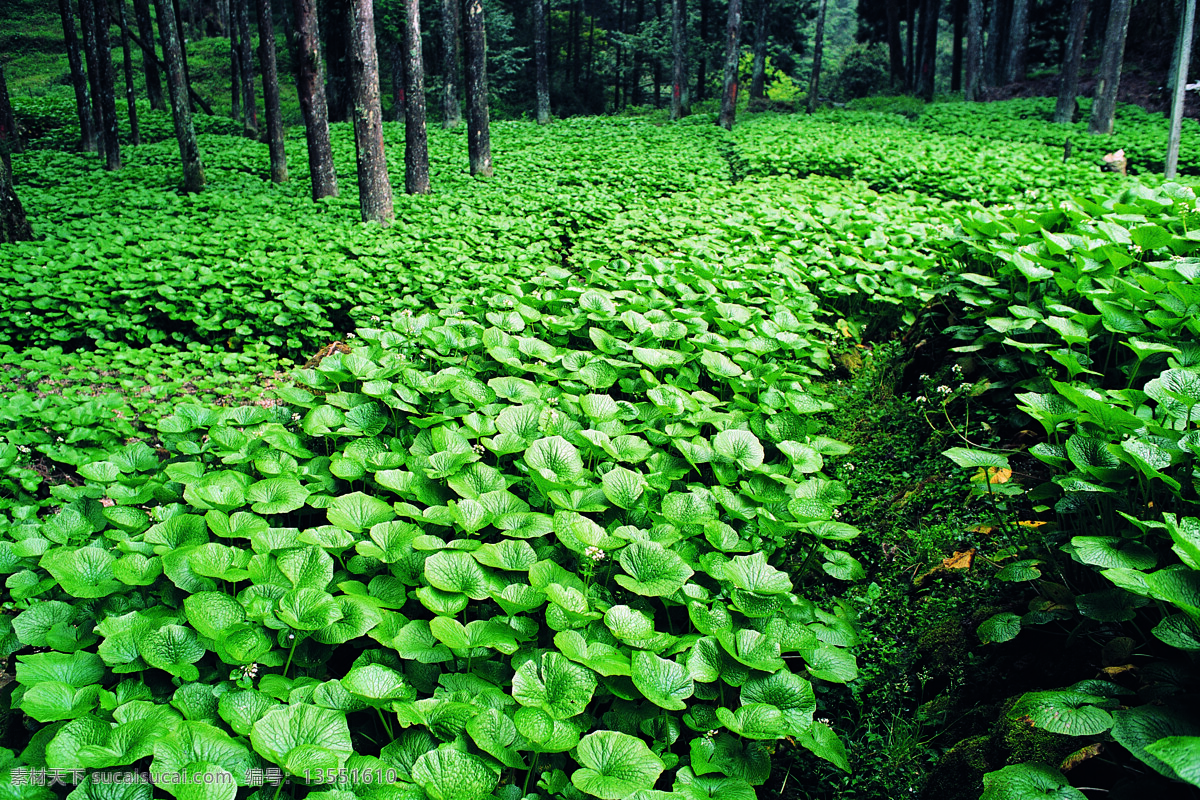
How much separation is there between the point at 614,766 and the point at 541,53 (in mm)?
21529

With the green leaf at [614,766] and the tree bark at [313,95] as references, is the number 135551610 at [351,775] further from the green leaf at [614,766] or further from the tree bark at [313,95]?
the tree bark at [313,95]

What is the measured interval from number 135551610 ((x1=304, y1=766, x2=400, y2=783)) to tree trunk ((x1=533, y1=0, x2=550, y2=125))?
20.4 m

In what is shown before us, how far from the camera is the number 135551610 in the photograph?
1319 millimetres

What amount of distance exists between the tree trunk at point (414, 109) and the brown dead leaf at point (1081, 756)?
9756 mm

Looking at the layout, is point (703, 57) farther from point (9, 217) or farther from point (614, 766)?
point (614, 766)

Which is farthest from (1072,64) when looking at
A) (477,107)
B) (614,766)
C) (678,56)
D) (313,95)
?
(614,766)

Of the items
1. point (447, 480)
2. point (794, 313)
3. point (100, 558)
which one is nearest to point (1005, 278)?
point (794, 313)

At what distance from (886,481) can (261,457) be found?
2.72 metres

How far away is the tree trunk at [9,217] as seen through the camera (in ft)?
21.8

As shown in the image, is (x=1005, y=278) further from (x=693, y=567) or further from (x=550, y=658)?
(x=550, y=658)

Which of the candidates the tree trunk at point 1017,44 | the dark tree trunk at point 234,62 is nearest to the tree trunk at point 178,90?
the dark tree trunk at point 234,62

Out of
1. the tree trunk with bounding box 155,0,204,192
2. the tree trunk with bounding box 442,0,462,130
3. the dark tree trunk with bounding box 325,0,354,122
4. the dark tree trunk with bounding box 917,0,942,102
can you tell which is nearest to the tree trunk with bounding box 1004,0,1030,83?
the dark tree trunk with bounding box 917,0,942,102

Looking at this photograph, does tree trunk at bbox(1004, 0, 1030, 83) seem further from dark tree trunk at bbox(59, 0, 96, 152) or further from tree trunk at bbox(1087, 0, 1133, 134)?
dark tree trunk at bbox(59, 0, 96, 152)

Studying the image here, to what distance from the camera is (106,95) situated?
10.9 m
